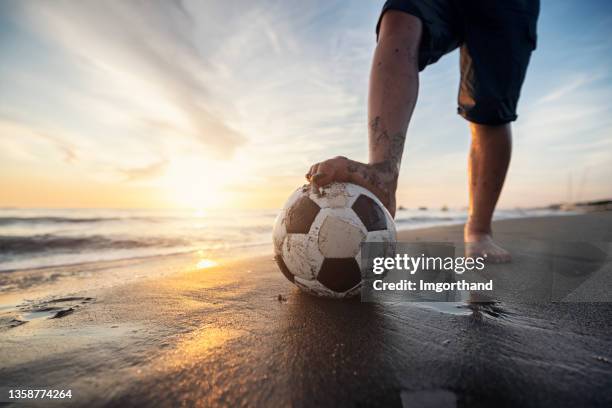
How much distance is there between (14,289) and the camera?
2.30m

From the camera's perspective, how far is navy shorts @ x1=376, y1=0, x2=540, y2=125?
217 centimetres

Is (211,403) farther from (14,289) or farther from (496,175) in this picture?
(496,175)

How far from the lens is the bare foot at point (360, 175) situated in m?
1.54

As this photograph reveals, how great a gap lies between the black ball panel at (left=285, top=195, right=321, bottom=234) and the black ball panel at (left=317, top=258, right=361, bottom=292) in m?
0.19

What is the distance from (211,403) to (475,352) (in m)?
0.76

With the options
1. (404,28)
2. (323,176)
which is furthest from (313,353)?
(404,28)

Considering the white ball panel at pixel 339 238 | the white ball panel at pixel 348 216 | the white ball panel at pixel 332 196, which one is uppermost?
the white ball panel at pixel 332 196

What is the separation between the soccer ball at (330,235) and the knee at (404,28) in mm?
1137

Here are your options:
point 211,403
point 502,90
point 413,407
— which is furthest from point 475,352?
point 502,90

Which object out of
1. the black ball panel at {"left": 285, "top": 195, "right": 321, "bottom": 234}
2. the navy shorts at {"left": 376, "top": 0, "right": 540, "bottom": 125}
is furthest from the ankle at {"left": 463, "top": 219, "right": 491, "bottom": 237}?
the black ball panel at {"left": 285, "top": 195, "right": 321, "bottom": 234}

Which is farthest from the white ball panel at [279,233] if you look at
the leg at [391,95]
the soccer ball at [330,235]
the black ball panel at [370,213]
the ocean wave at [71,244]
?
the ocean wave at [71,244]

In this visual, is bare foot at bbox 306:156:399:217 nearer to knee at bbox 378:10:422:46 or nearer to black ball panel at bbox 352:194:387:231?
black ball panel at bbox 352:194:387:231

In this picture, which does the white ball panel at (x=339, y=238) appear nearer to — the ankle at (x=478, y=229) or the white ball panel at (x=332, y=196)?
the white ball panel at (x=332, y=196)

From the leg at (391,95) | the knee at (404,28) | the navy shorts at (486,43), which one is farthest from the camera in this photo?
the navy shorts at (486,43)
